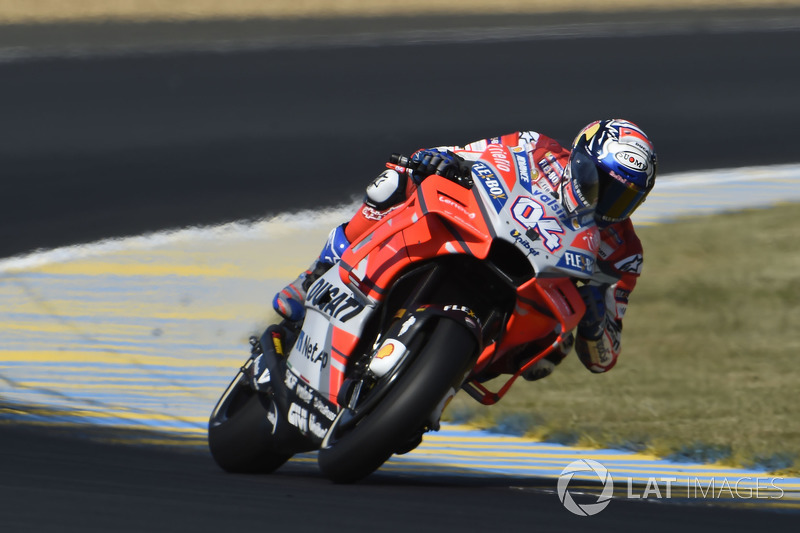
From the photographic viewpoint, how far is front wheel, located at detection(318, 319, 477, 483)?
163 inches

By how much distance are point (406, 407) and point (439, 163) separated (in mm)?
1116

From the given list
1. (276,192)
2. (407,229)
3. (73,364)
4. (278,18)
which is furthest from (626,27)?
(407,229)

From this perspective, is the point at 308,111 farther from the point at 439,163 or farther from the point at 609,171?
the point at 609,171

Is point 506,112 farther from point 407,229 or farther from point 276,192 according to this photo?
point 407,229

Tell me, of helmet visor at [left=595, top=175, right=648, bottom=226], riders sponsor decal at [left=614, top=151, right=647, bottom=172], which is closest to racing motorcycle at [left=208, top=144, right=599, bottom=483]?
helmet visor at [left=595, top=175, right=648, bottom=226]

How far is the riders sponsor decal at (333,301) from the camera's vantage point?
477cm

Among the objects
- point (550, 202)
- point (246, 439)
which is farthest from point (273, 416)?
point (550, 202)

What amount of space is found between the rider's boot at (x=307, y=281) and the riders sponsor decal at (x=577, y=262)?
3.72ft

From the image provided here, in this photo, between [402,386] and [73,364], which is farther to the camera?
[73,364]

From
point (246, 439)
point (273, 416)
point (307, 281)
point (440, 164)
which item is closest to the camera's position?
point (440, 164)

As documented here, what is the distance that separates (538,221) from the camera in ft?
14.8

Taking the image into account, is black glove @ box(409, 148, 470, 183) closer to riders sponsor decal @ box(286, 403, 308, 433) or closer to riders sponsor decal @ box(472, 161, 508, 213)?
riders sponsor decal @ box(472, 161, 508, 213)

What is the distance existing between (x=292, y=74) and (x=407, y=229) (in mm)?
9123

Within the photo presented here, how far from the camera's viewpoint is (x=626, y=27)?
1606cm
